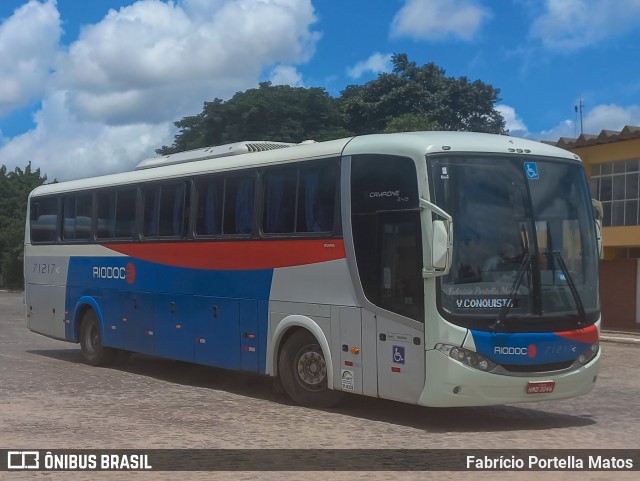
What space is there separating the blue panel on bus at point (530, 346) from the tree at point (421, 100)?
1473 inches

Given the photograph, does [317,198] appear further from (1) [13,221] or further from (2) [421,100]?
(1) [13,221]

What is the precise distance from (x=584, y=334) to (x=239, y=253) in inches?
189

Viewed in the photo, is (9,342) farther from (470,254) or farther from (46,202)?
(470,254)

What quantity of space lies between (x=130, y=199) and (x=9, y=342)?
7.88 meters

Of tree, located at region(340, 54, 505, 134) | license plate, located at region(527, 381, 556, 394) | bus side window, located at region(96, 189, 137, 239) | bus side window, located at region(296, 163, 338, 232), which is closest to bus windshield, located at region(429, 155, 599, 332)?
license plate, located at region(527, 381, 556, 394)

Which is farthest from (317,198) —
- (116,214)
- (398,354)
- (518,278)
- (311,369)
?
(116,214)

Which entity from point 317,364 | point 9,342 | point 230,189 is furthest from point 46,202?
point 317,364

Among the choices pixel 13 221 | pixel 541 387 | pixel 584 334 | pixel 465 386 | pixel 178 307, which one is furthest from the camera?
pixel 13 221

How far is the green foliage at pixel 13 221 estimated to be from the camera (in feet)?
181

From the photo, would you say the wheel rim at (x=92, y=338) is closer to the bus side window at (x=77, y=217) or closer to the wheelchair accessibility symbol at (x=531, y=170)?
the bus side window at (x=77, y=217)

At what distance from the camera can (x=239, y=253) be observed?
12.5m

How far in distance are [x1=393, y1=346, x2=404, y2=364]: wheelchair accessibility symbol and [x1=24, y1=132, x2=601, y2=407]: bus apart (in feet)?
0.04

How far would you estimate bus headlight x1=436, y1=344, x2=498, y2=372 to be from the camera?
9492 millimetres

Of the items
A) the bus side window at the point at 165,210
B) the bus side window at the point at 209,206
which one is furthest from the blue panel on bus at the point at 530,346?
the bus side window at the point at 165,210
